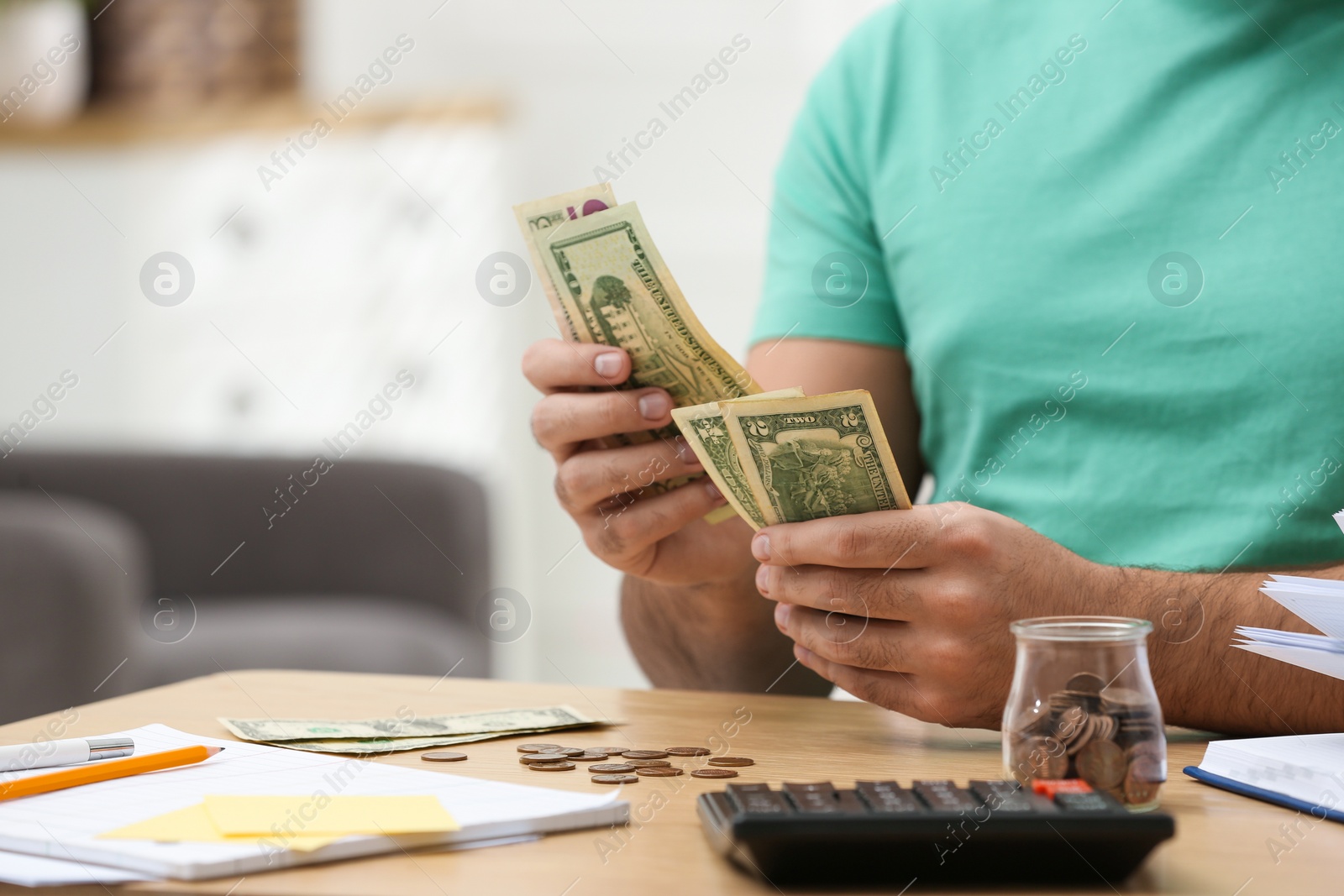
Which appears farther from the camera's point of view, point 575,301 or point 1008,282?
point 1008,282

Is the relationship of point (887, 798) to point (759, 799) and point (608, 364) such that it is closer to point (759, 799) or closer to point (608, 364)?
point (759, 799)

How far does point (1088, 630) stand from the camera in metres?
0.59

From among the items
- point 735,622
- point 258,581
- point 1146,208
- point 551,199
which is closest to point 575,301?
point 551,199

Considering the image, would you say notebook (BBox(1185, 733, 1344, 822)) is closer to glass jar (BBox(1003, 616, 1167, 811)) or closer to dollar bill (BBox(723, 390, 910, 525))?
glass jar (BBox(1003, 616, 1167, 811))

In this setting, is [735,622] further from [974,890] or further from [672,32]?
[672,32]

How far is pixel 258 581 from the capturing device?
2.80 m

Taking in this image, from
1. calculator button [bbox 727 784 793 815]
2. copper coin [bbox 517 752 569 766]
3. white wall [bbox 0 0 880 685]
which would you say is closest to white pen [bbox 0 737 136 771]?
copper coin [bbox 517 752 569 766]

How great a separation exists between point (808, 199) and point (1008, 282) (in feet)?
0.85

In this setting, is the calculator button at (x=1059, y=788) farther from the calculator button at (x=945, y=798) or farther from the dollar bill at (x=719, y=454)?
the dollar bill at (x=719, y=454)

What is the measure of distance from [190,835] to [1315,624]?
59 cm

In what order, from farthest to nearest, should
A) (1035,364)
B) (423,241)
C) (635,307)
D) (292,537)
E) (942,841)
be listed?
1. (423,241)
2. (292,537)
3. (1035,364)
4. (635,307)
5. (942,841)

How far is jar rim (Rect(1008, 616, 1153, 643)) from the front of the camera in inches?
22.6

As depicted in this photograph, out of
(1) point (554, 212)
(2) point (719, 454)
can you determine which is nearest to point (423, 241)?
(1) point (554, 212)

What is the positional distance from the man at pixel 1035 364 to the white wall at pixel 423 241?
1.85 m
